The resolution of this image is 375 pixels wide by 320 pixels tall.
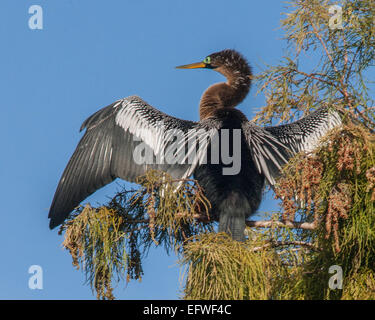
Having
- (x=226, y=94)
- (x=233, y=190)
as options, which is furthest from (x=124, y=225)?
(x=226, y=94)

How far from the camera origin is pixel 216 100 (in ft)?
23.2

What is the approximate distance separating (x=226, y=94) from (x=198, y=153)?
174 cm

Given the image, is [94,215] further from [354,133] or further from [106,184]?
[354,133]

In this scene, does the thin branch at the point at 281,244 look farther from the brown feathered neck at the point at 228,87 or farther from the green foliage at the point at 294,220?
the brown feathered neck at the point at 228,87

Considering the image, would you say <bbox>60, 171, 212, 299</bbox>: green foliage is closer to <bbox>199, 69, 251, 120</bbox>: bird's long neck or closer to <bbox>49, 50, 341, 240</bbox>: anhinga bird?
<bbox>49, 50, 341, 240</bbox>: anhinga bird

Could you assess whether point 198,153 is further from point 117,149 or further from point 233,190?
point 117,149

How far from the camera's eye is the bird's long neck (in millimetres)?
7020

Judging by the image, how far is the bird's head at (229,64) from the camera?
7465 mm

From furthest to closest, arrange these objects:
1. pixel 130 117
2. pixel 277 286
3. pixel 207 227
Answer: pixel 130 117 < pixel 207 227 < pixel 277 286

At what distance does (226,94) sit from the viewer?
7.19m

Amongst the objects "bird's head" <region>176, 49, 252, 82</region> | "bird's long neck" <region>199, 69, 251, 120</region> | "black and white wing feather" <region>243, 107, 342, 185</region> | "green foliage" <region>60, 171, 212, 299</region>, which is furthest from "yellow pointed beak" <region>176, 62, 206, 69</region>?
"green foliage" <region>60, 171, 212, 299</region>
